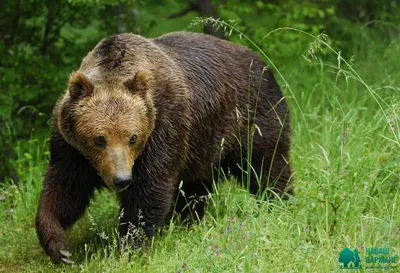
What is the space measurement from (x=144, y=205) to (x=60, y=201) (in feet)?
2.10

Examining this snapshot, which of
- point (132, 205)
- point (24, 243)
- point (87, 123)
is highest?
point (87, 123)

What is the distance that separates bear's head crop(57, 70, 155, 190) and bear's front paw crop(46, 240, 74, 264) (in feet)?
2.19

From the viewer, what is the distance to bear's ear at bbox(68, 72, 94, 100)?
5.58 meters

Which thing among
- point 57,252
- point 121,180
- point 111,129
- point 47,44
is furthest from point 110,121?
point 47,44

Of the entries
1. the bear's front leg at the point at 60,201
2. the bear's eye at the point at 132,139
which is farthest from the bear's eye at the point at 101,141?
the bear's front leg at the point at 60,201

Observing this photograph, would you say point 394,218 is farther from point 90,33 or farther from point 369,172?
point 90,33

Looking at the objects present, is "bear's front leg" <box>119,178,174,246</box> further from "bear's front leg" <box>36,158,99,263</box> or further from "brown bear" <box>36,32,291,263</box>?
"bear's front leg" <box>36,158,99,263</box>

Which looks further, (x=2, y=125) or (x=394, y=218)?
(x=2, y=125)

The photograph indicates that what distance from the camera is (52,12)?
27.2 feet

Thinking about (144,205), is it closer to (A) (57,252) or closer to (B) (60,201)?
(B) (60,201)

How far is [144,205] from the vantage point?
240 inches

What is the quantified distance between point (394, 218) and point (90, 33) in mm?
4665

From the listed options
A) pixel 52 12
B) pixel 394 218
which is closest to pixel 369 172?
pixel 394 218

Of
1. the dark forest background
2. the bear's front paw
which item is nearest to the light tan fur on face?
the bear's front paw
